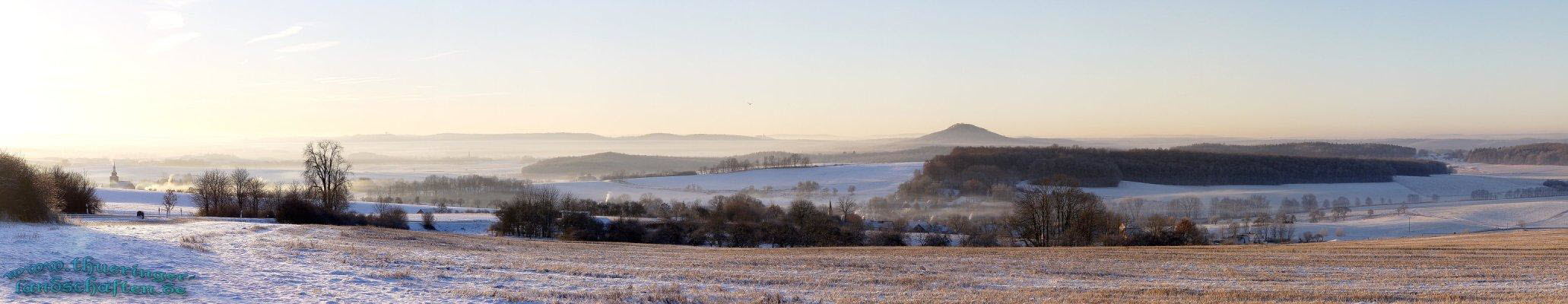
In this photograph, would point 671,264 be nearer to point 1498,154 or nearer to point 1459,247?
point 1459,247

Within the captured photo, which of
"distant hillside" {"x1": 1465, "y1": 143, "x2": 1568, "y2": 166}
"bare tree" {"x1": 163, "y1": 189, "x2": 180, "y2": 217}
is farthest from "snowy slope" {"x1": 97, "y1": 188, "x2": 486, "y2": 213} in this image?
"distant hillside" {"x1": 1465, "y1": 143, "x2": 1568, "y2": 166}

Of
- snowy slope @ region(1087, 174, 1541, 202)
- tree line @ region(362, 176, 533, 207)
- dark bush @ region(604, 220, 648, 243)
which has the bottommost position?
snowy slope @ region(1087, 174, 1541, 202)

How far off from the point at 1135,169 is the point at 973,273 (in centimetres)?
14485

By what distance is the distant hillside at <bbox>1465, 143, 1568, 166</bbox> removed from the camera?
6708 inches

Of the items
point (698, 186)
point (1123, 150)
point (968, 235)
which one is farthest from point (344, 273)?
point (1123, 150)

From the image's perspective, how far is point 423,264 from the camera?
1745 centimetres

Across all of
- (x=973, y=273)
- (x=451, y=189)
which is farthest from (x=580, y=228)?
(x=451, y=189)

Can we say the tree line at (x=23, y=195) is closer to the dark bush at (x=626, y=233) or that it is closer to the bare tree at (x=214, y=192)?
the dark bush at (x=626, y=233)

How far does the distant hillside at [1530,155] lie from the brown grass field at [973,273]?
19729 cm

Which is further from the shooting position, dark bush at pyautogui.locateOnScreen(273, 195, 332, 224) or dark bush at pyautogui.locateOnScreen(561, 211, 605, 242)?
dark bush at pyautogui.locateOnScreen(561, 211, 605, 242)

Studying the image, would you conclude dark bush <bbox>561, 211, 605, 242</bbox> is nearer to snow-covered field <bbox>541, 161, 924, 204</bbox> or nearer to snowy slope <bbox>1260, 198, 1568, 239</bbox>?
snow-covered field <bbox>541, 161, 924, 204</bbox>

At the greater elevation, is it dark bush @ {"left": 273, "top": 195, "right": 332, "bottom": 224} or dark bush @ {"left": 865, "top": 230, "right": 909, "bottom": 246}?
dark bush @ {"left": 273, "top": 195, "right": 332, "bottom": 224}

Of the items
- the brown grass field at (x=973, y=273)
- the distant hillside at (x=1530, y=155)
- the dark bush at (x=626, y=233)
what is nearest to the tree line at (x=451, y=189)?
the dark bush at (x=626, y=233)

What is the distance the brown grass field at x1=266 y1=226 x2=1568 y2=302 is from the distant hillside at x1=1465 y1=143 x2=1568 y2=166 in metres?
197
